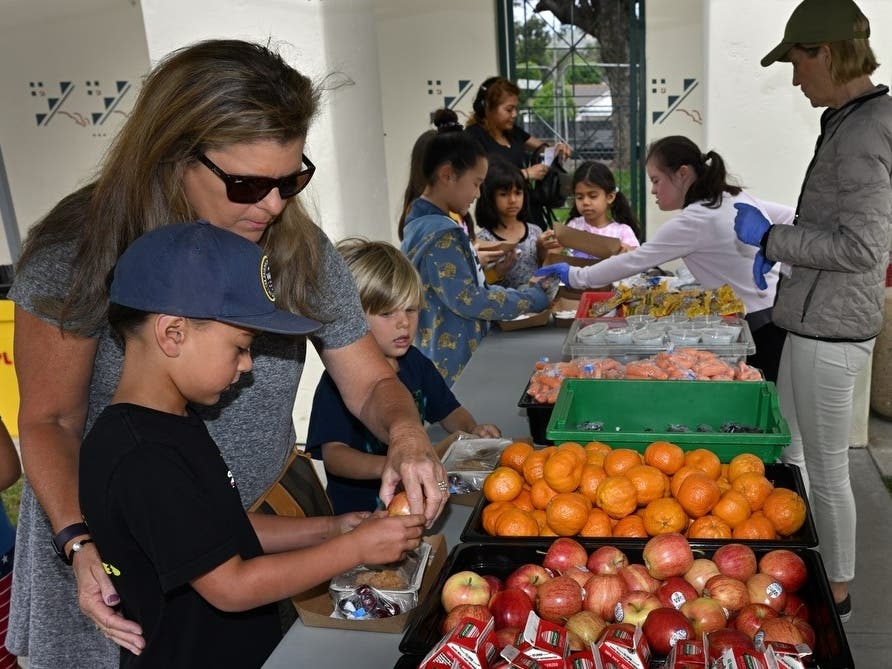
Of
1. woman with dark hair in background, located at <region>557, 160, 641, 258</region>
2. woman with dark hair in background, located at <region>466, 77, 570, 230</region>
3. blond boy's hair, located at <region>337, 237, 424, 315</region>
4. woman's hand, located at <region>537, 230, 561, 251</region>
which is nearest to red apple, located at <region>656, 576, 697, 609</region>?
blond boy's hair, located at <region>337, 237, 424, 315</region>

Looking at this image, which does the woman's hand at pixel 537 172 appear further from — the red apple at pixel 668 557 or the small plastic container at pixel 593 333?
the red apple at pixel 668 557

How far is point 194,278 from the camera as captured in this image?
1.32 m

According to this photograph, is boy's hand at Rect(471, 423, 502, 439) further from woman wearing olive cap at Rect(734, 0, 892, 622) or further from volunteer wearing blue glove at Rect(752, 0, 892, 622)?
woman wearing olive cap at Rect(734, 0, 892, 622)

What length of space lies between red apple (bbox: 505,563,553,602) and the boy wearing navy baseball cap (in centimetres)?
23

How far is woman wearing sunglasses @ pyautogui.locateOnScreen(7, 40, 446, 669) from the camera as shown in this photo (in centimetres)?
143

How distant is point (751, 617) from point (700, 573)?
0.15 metres

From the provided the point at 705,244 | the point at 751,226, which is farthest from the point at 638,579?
the point at 705,244

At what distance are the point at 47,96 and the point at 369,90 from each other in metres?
4.49

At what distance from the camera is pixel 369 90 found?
16.8 ft

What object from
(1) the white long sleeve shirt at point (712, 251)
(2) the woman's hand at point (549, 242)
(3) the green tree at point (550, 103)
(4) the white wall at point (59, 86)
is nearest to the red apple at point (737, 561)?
(1) the white long sleeve shirt at point (712, 251)

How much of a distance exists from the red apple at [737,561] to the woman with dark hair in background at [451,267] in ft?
6.67

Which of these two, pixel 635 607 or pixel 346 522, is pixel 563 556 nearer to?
pixel 635 607

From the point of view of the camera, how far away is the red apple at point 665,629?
1307mm

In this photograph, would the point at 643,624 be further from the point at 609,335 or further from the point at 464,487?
the point at 609,335
